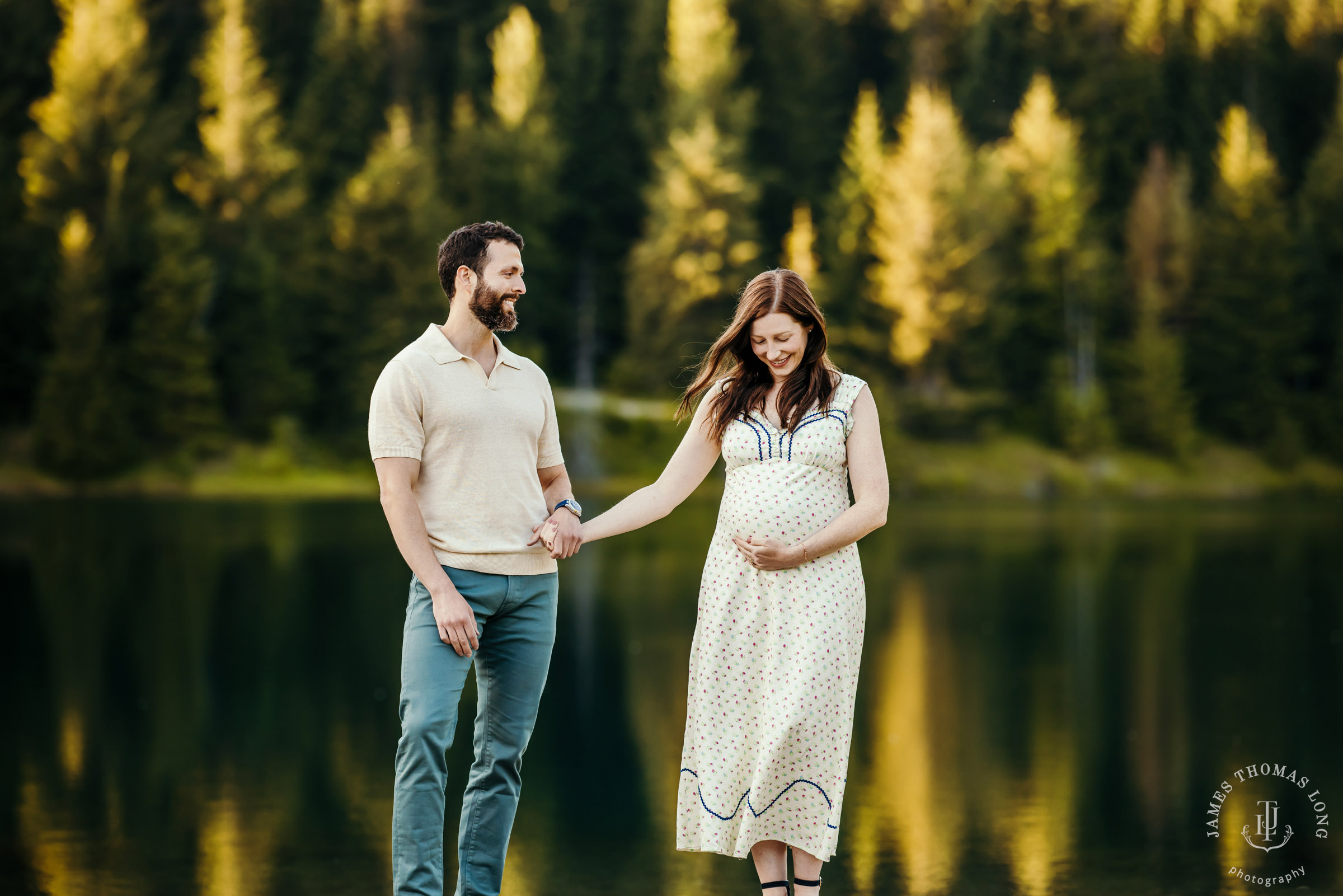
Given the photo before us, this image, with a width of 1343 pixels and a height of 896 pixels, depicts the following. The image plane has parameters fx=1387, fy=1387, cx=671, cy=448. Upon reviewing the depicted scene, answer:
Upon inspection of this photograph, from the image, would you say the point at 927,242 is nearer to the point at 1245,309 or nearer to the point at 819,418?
the point at 1245,309

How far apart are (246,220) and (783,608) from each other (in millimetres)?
39218

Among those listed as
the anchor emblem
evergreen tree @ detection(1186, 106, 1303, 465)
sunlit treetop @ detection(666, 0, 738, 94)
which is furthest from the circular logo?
evergreen tree @ detection(1186, 106, 1303, 465)

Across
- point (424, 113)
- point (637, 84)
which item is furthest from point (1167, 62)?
point (424, 113)

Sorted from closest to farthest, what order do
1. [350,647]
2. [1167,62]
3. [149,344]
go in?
[350,647], [149,344], [1167,62]

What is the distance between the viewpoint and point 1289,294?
151ft

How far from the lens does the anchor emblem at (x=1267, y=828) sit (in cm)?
566

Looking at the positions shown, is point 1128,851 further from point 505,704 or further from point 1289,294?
point 1289,294

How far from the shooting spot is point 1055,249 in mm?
44906

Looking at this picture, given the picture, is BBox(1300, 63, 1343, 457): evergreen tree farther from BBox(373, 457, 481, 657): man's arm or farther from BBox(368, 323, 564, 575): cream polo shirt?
BBox(373, 457, 481, 657): man's arm

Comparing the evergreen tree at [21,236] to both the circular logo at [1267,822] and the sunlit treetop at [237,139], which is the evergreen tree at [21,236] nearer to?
the sunlit treetop at [237,139]

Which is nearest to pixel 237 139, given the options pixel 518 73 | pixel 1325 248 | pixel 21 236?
pixel 21 236

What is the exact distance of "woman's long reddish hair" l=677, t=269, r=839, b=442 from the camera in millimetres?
3881

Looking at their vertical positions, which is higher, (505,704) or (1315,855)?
(505,704)

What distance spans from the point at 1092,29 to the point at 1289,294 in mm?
12749
